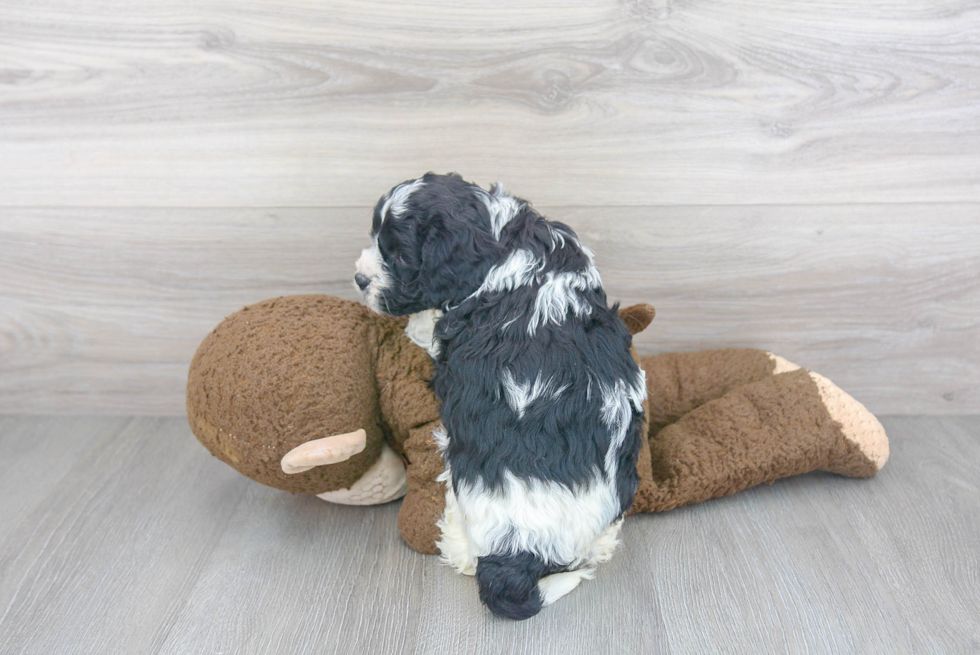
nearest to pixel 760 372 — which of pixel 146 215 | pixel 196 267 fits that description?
pixel 196 267

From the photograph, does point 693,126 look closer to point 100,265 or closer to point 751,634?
point 751,634

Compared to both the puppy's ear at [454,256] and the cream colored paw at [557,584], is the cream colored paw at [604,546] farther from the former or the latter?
the puppy's ear at [454,256]

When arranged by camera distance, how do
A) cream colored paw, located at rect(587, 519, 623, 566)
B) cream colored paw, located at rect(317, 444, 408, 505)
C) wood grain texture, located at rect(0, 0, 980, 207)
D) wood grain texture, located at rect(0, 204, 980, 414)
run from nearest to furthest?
cream colored paw, located at rect(587, 519, 623, 566) < cream colored paw, located at rect(317, 444, 408, 505) < wood grain texture, located at rect(0, 0, 980, 207) < wood grain texture, located at rect(0, 204, 980, 414)

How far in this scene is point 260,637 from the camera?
3.39 ft

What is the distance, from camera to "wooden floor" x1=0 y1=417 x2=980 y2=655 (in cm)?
103

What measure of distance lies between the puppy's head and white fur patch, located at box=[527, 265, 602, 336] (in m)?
0.09

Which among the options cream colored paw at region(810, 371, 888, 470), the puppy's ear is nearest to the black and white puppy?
the puppy's ear

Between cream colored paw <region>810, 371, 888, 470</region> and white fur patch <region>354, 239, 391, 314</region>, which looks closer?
white fur patch <region>354, 239, 391, 314</region>

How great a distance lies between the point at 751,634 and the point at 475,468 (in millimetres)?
478

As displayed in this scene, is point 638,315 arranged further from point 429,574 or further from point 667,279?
point 429,574

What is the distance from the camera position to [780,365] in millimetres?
1443

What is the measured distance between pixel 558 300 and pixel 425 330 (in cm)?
25

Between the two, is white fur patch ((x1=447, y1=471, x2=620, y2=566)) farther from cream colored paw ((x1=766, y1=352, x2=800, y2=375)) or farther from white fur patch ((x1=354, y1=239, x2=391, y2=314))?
cream colored paw ((x1=766, y1=352, x2=800, y2=375))

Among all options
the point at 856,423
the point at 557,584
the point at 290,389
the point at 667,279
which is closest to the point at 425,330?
the point at 290,389
